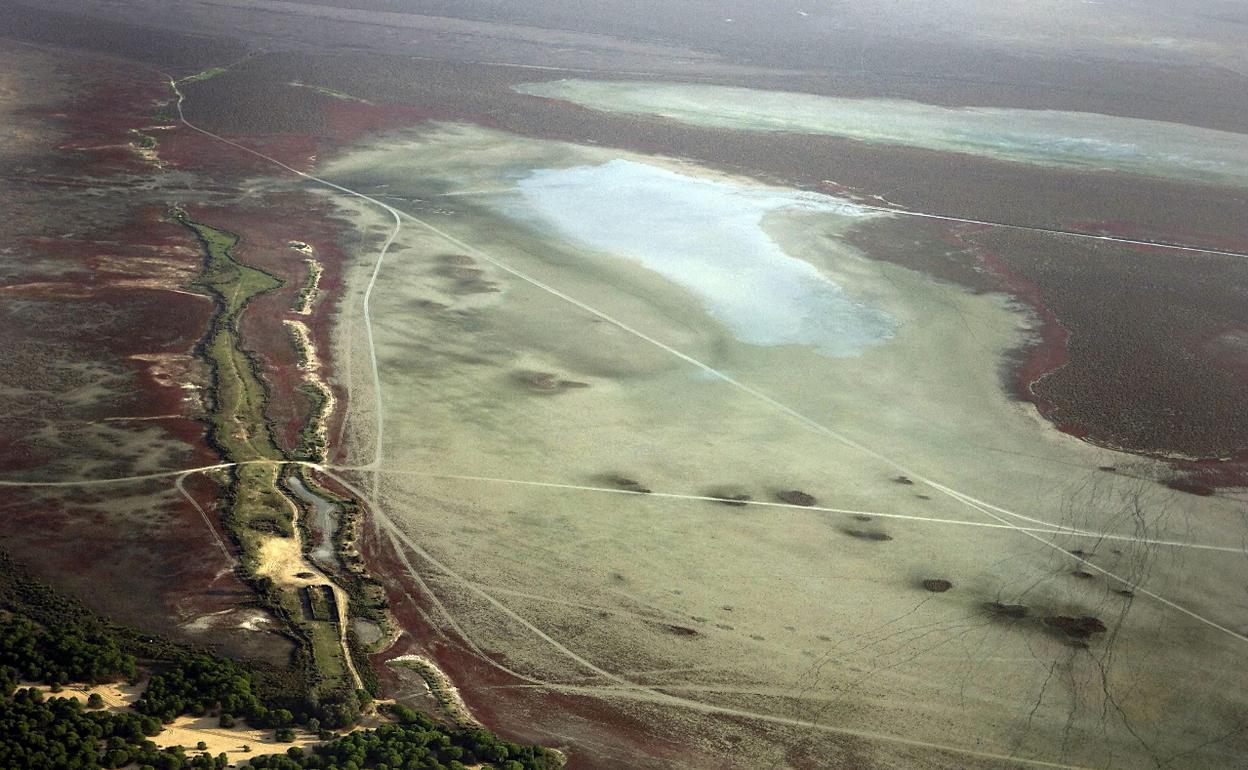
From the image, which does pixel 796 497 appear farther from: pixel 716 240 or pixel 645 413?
pixel 716 240

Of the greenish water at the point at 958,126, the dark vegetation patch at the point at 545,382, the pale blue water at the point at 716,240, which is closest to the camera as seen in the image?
the dark vegetation patch at the point at 545,382

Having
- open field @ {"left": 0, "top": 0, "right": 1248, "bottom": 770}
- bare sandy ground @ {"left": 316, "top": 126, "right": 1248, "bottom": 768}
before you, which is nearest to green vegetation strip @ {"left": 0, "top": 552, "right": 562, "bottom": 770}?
open field @ {"left": 0, "top": 0, "right": 1248, "bottom": 770}

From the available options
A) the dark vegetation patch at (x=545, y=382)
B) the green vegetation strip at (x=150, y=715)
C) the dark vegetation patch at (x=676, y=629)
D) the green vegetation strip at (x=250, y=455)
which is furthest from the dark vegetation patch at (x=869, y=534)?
the green vegetation strip at (x=250, y=455)

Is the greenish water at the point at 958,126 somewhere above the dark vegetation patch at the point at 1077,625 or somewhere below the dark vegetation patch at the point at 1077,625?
above

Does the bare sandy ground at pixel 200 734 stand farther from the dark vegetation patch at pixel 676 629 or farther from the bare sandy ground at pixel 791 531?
the dark vegetation patch at pixel 676 629

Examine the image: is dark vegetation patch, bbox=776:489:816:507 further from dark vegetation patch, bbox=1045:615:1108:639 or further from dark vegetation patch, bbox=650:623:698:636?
dark vegetation patch, bbox=1045:615:1108:639

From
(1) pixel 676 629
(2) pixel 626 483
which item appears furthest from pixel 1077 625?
(2) pixel 626 483

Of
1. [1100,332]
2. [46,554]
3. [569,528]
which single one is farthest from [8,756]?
[1100,332]
